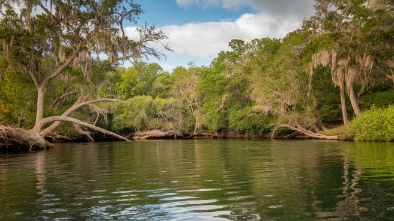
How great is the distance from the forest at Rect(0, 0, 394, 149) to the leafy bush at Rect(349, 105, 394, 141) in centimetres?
8

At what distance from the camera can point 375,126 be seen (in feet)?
104

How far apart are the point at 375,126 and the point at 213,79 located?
26170mm

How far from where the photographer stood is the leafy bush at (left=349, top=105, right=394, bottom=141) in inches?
1208

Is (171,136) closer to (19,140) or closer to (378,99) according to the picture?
(378,99)

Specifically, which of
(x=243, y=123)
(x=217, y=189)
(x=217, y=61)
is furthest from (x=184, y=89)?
(x=217, y=189)

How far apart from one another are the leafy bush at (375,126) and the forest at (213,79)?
0.08 meters

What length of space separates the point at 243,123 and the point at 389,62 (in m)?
20.6

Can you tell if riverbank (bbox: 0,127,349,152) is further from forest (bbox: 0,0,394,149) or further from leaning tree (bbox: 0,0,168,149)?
leaning tree (bbox: 0,0,168,149)

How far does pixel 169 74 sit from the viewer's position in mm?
72625

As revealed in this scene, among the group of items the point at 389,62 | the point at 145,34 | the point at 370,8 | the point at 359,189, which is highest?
the point at 370,8

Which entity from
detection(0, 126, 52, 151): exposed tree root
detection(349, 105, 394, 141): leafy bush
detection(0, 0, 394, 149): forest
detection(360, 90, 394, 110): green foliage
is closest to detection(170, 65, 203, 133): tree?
detection(0, 0, 394, 149): forest

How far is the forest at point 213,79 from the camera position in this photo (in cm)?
2781

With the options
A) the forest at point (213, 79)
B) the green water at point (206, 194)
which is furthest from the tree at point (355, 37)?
the green water at point (206, 194)

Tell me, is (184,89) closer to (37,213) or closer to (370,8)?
(370,8)
